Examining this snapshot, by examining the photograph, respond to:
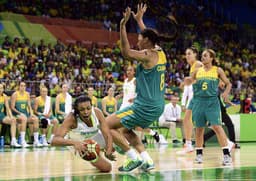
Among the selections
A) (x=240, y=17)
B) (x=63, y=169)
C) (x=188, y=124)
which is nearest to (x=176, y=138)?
(x=188, y=124)

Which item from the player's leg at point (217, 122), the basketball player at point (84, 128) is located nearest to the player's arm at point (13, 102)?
the player's leg at point (217, 122)

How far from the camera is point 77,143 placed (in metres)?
8.83

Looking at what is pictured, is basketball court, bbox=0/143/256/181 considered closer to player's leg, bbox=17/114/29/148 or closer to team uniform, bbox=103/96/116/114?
player's leg, bbox=17/114/29/148

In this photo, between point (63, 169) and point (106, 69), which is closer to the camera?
point (63, 169)

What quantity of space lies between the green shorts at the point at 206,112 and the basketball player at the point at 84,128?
2636 mm

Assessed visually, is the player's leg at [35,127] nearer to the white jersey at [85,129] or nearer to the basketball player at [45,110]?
the basketball player at [45,110]

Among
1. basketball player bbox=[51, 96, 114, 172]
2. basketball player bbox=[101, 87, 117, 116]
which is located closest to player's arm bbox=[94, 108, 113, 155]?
basketball player bbox=[51, 96, 114, 172]

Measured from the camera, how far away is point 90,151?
9.03 m

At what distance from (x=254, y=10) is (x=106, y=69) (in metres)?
17.6

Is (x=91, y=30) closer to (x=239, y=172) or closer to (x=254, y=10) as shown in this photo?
(x=254, y=10)

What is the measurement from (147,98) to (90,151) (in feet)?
3.77

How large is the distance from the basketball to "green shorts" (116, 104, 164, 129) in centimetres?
56

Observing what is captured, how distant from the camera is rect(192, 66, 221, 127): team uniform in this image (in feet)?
37.8

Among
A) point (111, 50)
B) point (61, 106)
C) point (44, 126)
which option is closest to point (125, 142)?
point (44, 126)
